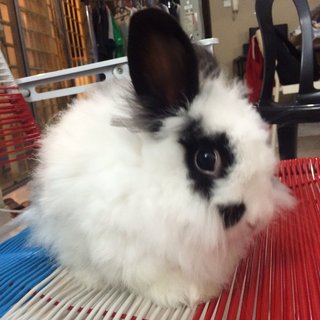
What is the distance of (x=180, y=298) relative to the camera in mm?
625

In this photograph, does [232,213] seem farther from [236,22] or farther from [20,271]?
[236,22]

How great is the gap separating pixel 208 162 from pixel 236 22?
5.17 m

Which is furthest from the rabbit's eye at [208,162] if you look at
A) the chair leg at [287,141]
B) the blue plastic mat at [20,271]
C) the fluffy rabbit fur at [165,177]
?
the chair leg at [287,141]

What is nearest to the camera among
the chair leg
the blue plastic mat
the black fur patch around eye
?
the black fur patch around eye

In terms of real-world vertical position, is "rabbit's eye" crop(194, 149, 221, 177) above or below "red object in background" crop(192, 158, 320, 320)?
above

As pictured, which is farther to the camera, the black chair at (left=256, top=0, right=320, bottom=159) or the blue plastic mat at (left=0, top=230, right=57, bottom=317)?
the black chair at (left=256, top=0, right=320, bottom=159)

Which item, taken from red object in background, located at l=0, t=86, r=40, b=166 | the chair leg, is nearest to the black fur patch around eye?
red object in background, located at l=0, t=86, r=40, b=166

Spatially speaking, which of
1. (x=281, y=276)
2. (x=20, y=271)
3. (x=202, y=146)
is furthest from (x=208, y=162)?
(x=20, y=271)

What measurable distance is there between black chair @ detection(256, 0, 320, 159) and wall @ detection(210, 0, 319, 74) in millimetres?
4025

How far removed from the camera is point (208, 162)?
1.81ft

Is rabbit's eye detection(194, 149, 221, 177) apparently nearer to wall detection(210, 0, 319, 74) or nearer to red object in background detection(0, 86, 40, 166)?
red object in background detection(0, 86, 40, 166)

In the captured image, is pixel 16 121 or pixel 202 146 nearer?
pixel 202 146

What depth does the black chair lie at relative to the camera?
119 centimetres

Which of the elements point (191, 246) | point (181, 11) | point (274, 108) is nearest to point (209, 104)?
point (191, 246)
